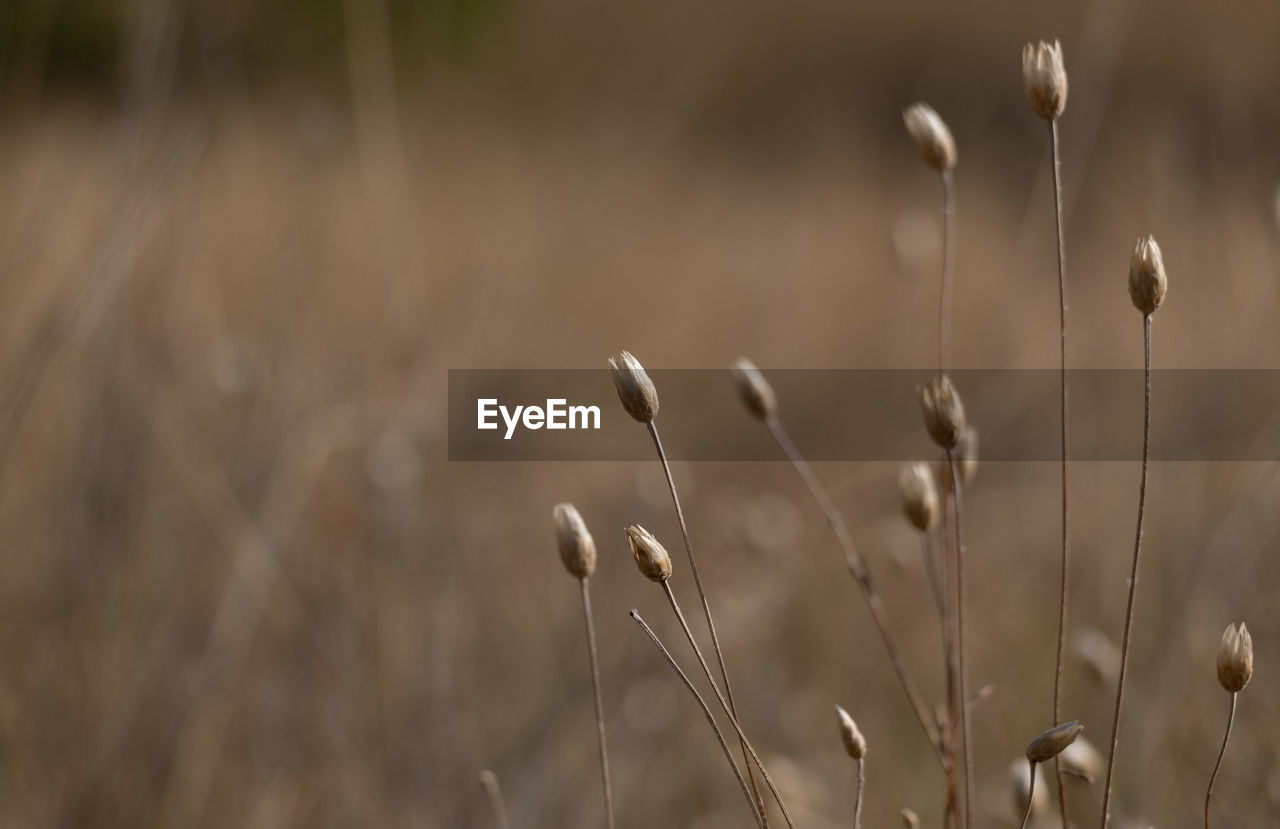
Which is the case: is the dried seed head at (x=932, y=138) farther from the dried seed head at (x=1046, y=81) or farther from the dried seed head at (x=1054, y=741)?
the dried seed head at (x=1054, y=741)

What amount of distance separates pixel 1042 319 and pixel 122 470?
1.92 m

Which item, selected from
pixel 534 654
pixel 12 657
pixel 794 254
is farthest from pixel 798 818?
pixel 794 254

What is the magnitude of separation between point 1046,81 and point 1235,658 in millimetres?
209

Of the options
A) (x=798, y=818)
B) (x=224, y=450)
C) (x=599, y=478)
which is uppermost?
(x=224, y=450)

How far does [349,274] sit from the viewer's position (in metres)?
1.89

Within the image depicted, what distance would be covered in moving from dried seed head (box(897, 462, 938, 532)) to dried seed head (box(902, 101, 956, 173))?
0.49ft

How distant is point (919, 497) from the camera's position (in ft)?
→ 1.32

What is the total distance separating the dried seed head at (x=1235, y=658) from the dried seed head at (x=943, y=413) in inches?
4.1

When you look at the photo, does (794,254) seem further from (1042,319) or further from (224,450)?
(224,450)

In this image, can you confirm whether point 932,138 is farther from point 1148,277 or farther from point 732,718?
point 732,718

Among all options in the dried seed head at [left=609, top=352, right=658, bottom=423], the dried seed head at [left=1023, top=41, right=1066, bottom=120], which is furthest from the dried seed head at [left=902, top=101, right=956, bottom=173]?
the dried seed head at [left=609, top=352, right=658, bottom=423]

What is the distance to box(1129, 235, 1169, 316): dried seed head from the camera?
1.15ft

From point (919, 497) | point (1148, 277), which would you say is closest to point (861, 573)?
point (919, 497)

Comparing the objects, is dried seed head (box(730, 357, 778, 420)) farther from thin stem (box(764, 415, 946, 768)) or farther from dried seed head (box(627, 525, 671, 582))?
dried seed head (box(627, 525, 671, 582))
